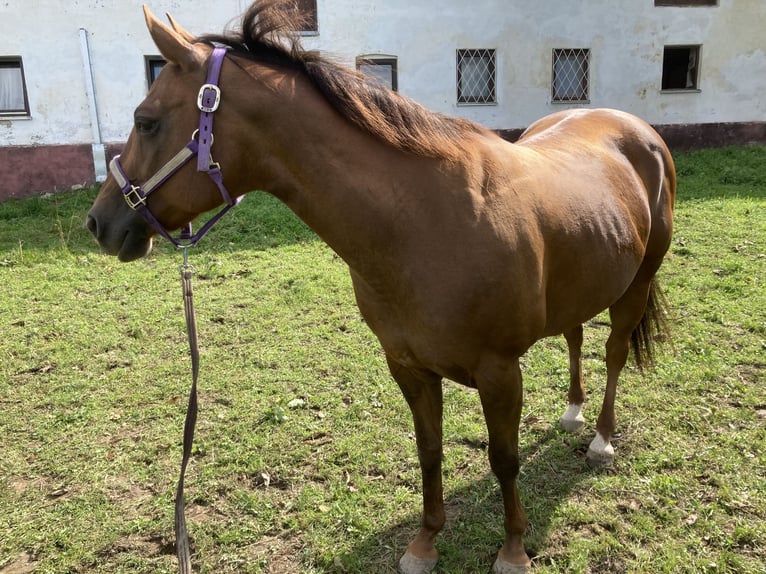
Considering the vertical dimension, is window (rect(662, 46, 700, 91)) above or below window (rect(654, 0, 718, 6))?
below

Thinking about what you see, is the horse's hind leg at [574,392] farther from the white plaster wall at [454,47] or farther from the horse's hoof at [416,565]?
the white plaster wall at [454,47]

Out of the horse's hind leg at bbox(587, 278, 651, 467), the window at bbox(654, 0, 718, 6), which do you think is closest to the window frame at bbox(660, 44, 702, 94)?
the window at bbox(654, 0, 718, 6)

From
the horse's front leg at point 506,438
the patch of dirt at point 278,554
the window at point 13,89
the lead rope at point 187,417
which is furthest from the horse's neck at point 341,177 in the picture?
the window at point 13,89

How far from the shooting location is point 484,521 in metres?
2.64

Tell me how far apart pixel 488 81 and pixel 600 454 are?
10879 mm

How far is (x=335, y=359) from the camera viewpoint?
4.23 metres

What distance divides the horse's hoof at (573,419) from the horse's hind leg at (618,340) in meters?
0.18

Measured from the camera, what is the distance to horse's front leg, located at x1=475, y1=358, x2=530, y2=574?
2.02 m

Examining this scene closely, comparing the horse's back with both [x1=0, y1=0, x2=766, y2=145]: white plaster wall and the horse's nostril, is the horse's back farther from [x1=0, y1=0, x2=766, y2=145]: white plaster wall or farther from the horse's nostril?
[x1=0, y1=0, x2=766, y2=145]: white plaster wall

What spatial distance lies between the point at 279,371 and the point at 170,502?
4.61 feet

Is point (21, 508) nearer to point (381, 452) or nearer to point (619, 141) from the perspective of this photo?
point (381, 452)

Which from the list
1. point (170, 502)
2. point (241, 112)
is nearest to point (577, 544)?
point (170, 502)

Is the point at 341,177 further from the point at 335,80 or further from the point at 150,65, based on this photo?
the point at 150,65

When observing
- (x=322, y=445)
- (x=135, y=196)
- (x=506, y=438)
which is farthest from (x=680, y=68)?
(x=135, y=196)
